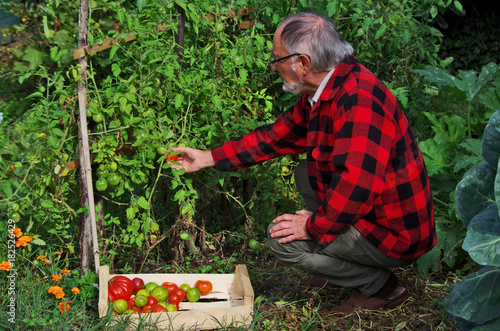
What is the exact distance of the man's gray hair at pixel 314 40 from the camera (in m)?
2.30

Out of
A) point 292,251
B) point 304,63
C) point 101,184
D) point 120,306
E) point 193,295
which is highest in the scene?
point 304,63

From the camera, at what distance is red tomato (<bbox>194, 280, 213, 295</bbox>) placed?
2684mm

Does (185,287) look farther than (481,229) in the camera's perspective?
Yes

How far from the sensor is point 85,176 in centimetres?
262

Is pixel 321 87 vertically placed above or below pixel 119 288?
above

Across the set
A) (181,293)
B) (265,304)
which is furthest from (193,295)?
(265,304)

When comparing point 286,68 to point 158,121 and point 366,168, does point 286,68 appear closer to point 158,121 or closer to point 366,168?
point 366,168

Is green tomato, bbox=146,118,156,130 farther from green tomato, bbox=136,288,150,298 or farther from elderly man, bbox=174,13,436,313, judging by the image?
green tomato, bbox=136,288,150,298

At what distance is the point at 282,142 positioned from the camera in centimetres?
276

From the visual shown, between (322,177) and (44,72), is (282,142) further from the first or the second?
(44,72)

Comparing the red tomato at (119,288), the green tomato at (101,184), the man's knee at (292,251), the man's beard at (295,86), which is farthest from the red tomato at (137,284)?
the man's beard at (295,86)

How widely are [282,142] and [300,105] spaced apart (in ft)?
0.73

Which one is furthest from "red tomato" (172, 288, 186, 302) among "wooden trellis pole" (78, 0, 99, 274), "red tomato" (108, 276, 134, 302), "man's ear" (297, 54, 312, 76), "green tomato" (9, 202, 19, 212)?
"man's ear" (297, 54, 312, 76)

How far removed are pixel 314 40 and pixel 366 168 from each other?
603mm
